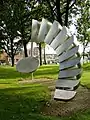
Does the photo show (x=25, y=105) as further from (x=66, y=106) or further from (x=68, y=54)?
(x=68, y=54)

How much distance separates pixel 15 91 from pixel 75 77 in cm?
533

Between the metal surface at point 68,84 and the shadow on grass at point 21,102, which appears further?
the metal surface at point 68,84

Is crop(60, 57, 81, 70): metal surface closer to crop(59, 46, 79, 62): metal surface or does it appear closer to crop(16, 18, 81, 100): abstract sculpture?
crop(16, 18, 81, 100): abstract sculpture

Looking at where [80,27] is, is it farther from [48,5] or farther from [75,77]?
[75,77]

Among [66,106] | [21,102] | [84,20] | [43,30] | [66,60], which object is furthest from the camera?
[84,20]

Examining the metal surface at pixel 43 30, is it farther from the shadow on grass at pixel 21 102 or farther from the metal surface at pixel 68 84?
the shadow on grass at pixel 21 102

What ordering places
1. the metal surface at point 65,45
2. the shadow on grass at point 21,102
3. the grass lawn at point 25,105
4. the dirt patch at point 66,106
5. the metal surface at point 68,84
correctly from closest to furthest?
the grass lawn at point 25,105
the shadow on grass at point 21,102
the dirt patch at point 66,106
the metal surface at point 68,84
the metal surface at point 65,45

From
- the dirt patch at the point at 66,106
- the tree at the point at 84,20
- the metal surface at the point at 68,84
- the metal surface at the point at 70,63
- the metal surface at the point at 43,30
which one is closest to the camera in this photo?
the dirt patch at the point at 66,106

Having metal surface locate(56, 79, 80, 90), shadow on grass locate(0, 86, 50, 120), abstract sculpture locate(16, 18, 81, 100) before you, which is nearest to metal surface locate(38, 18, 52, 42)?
abstract sculpture locate(16, 18, 81, 100)

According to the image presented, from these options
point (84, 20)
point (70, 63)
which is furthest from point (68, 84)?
point (84, 20)

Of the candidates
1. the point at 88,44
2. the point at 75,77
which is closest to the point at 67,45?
the point at 75,77

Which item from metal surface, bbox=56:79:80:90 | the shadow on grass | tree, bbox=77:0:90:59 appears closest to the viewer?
the shadow on grass

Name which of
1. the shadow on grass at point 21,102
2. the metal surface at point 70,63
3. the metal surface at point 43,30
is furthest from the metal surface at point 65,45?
the shadow on grass at point 21,102

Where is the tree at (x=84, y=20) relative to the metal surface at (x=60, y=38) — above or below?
above
